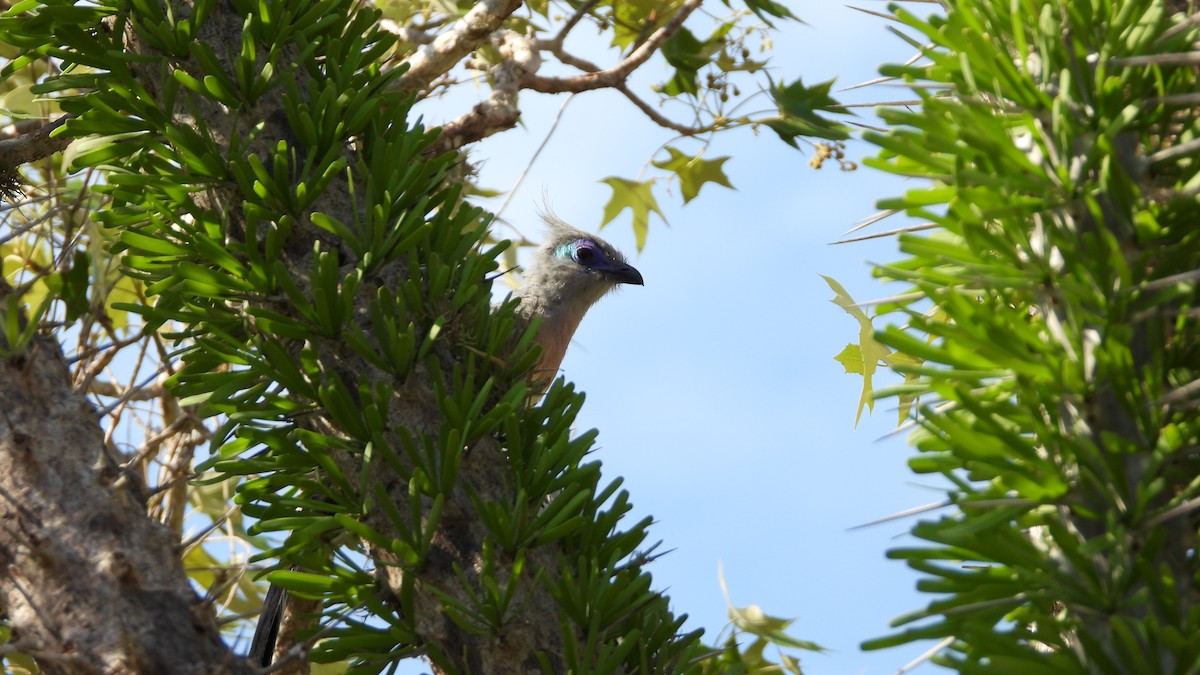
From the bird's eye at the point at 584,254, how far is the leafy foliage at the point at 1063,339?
13.5 ft

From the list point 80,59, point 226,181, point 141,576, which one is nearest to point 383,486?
point 141,576

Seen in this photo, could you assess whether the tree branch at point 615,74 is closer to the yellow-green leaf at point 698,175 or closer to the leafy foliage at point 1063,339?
the yellow-green leaf at point 698,175

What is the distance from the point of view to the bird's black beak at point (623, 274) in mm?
5180

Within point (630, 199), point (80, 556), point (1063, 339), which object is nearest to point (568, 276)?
point (630, 199)

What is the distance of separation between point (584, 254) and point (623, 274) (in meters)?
0.20

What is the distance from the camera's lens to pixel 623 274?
17.1 ft

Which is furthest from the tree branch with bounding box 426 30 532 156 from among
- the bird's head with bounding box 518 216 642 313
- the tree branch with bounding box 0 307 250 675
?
the bird's head with bounding box 518 216 642 313

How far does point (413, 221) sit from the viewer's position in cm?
138

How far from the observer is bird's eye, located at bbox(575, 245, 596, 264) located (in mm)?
5148

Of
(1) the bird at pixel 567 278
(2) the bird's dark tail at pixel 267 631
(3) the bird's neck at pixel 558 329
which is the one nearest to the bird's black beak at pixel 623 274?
(1) the bird at pixel 567 278

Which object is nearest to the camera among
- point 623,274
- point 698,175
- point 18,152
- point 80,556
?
point 80,556

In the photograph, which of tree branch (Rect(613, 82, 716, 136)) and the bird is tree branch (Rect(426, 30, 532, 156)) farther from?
the bird

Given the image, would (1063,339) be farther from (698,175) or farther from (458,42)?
(698,175)

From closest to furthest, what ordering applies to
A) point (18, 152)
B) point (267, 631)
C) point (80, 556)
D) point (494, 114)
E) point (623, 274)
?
point (80, 556)
point (267, 631)
point (18, 152)
point (494, 114)
point (623, 274)
